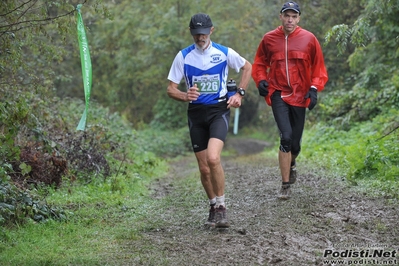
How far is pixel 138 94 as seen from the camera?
3491cm

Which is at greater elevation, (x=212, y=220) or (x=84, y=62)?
(x=84, y=62)

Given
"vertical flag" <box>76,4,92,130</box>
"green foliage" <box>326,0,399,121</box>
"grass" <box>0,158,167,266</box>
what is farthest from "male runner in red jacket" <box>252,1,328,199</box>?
"green foliage" <box>326,0,399,121</box>

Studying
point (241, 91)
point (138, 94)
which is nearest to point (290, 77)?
point (241, 91)

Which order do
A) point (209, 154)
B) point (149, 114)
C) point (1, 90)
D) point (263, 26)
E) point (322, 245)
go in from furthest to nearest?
1. point (149, 114)
2. point (263, 26)
3. point (1, 90)
4. point (209, 154)
5. point (322, 245)

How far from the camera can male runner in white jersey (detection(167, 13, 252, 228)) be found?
732 centimetres

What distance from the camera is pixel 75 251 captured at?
6.28 meters

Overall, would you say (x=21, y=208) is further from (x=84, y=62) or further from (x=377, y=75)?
(x=377, y=75)

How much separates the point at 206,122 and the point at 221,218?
1.17 meters

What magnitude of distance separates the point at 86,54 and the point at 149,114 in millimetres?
26600

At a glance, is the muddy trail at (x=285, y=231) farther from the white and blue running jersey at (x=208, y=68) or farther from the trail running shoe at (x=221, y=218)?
the white and blue running jersey at (x=208, y=68)

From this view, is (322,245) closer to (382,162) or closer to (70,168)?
(382,162)

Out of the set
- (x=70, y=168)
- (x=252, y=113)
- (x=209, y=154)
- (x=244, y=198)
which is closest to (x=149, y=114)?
(x=252, y=113)

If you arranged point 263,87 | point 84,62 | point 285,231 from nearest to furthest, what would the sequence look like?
point 285,231, point 84,62, point 263,87

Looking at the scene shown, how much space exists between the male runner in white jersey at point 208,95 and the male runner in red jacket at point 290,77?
66.3 inches
